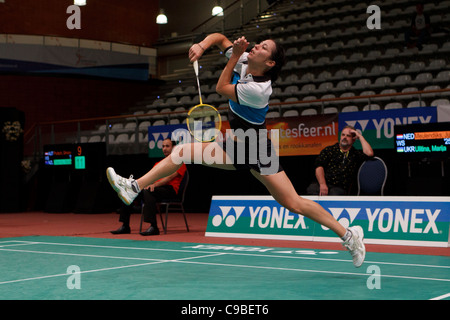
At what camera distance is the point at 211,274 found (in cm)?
531

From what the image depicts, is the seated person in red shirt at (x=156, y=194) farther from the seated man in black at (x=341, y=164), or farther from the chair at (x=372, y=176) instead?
the chair at (x=372, y=176)

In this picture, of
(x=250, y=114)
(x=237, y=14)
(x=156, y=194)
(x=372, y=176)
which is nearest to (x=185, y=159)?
(x=250, y=114)

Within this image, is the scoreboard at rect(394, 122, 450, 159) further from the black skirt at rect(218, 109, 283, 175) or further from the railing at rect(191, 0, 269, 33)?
the railing at rect(191, 0, 269, 33)

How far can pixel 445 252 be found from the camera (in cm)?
681

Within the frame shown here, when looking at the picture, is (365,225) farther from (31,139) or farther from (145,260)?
(31,139)

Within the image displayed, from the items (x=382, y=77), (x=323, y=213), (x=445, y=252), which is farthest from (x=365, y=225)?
(x=382, y=77)

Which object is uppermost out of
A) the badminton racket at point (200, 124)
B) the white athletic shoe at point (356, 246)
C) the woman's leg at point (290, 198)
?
the badminton racket at point (200, 124)

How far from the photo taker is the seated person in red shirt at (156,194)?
9359 millimetres

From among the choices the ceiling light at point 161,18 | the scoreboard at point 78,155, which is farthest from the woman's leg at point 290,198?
the ceiling light at point 161,18

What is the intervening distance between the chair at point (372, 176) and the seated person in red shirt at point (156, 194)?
2.71 meters

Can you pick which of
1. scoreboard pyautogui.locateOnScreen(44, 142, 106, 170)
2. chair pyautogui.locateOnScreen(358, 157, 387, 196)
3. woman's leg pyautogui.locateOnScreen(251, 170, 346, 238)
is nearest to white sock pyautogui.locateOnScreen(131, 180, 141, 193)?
woman's leg pyautogui.locateOnScreen(251, 170, 346, 238)
